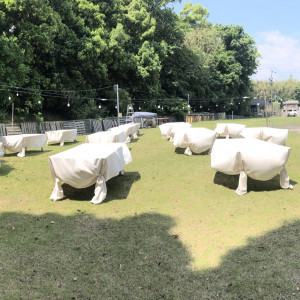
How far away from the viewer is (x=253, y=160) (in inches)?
250

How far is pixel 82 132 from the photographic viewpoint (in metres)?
28.5

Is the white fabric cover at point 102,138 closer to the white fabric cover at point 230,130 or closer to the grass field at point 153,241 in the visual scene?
the grass field at point 153,241

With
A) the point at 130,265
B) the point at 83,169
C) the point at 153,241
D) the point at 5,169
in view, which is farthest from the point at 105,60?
the point at 130,265

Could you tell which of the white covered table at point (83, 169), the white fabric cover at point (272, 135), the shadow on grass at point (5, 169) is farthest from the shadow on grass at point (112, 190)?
the white fabric cover at point (272, 135)

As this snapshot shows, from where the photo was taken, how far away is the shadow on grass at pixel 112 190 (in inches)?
268

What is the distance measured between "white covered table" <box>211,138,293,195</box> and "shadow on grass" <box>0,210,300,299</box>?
1701 mm

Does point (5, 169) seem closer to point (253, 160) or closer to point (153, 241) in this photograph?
point (153, 241)

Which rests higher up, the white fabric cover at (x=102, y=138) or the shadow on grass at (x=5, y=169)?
the white fabric cover at (x=102, y=138)

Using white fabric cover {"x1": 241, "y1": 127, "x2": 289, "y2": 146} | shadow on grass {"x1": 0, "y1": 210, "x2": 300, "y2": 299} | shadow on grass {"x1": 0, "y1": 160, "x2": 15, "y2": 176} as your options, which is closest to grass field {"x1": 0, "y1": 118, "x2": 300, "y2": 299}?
shadow on grass {"x1": 0, "y1": 210, "x2": 300, "y2": 299}

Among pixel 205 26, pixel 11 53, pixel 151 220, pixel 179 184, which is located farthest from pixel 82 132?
pixel 205 26

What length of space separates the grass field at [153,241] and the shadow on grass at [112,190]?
5cm

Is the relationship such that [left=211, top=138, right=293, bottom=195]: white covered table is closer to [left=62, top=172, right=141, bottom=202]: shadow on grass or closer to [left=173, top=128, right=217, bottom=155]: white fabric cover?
[left=62, top=172, right=141, bottom=202]: shadow on grass

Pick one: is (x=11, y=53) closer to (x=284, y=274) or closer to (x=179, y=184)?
(x=179, y=184)

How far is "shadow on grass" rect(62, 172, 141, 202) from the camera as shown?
6.80 meters
